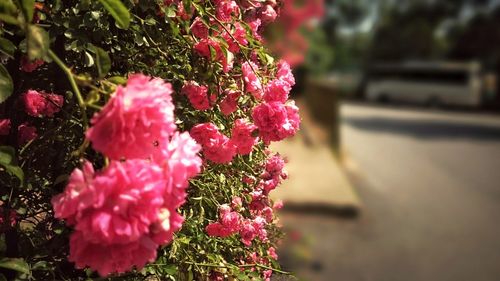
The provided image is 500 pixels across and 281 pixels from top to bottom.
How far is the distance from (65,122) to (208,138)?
368mm

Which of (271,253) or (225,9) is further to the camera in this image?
(271,253)

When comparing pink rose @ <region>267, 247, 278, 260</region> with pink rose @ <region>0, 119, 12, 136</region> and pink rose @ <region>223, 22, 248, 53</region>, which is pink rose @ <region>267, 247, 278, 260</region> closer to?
pink rose @ <region>223, 22, 248, 53</region>

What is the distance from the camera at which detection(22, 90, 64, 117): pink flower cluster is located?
4.72 feet

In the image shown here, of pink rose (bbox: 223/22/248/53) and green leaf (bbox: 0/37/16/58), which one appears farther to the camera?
pink rose (bbox: 223/22/248/53)

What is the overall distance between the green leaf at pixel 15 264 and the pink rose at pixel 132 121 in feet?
1.36

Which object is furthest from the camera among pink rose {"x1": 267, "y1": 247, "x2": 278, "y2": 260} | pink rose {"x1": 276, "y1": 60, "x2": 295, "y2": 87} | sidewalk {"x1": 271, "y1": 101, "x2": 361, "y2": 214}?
sidewalk {"x1": 271, "y1": 101, "x2": 361, "y2": 214}

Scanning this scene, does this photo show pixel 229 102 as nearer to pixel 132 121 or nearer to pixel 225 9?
pixel 225 9

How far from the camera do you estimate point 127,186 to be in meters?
1.00

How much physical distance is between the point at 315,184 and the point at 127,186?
8256mm

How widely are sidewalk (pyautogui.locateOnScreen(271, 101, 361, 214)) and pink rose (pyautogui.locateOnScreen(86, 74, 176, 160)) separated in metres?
4.31

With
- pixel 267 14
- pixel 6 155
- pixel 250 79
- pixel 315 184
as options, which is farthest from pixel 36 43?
pixel 315 184

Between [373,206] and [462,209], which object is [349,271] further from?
[462,209]

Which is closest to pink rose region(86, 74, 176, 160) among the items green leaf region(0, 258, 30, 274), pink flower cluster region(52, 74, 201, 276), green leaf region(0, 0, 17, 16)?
pink flower cluster region(52, 74, 201, 276)

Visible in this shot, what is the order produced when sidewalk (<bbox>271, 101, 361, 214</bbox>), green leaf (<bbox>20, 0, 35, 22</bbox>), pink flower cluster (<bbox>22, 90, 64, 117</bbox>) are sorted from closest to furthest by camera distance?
green leaf (<bbox>20, 0, 35, 22</bbox>), pink flower cluster (<bbox>22, 90, 64, 117</bbox>), sidewalk (<bbox>271, 101, 361, 214</bbox>)
